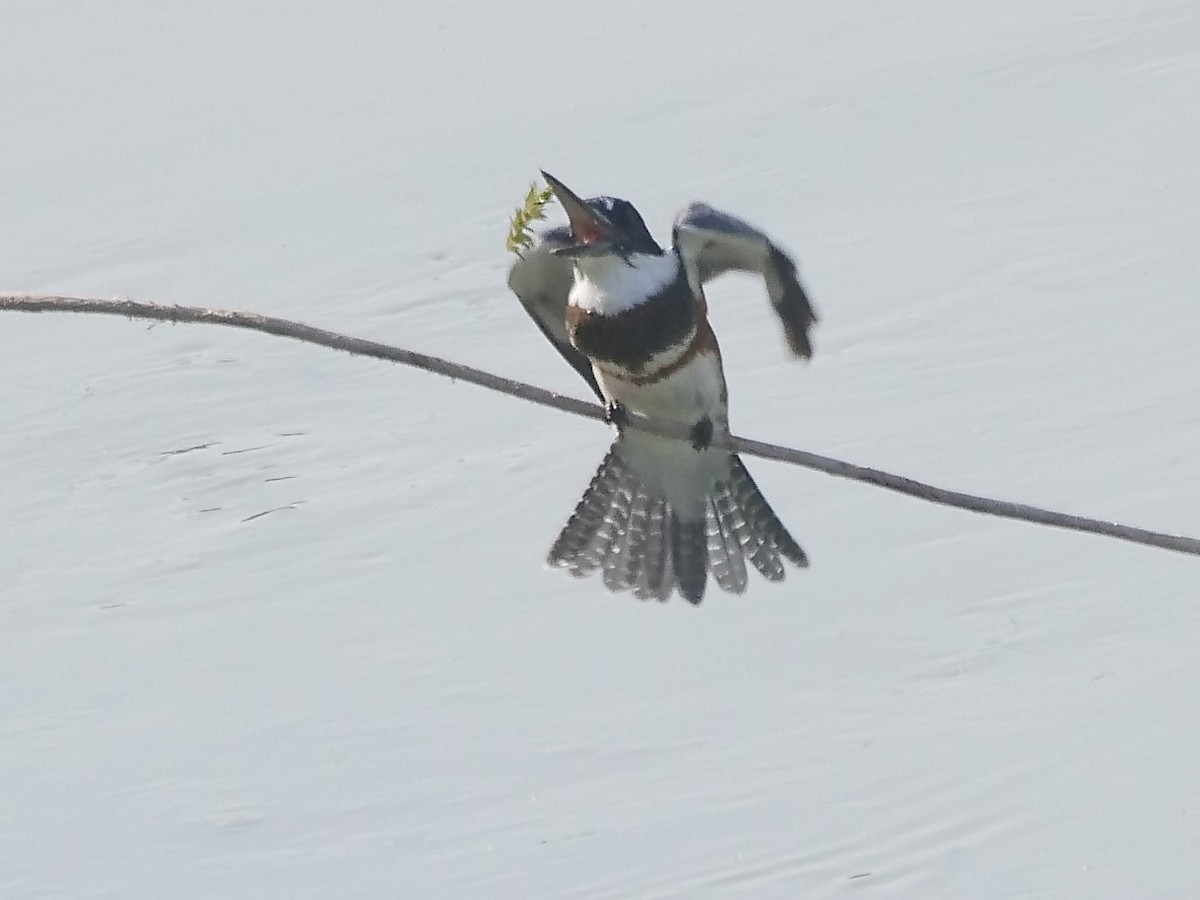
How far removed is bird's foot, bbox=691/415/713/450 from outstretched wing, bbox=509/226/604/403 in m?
0.28

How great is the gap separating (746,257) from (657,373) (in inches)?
8.1

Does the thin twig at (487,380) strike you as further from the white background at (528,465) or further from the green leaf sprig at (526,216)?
the white background at (528,465)

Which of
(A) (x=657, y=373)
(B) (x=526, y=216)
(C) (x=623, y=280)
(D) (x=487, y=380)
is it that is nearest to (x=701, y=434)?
(A) (x=657, y=373)

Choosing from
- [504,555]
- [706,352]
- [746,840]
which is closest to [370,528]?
[504,555]

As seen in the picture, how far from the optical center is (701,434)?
3121mm

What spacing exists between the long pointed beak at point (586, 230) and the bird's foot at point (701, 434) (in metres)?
0.28

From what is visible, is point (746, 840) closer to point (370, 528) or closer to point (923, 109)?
point (370, 528)

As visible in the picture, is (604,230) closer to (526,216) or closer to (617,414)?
(617,414)

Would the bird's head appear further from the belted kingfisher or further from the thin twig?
the thin twig

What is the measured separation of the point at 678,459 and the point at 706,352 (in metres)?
0.24

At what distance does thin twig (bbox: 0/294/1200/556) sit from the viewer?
6.96 feet

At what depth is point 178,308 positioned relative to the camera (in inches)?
83.8

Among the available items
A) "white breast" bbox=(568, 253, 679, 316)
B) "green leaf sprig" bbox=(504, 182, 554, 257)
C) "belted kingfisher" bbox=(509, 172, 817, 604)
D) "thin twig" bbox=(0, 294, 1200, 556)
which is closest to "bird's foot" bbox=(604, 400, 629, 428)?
"belted kingfisher" bbox=(509, 172, 817, 604)

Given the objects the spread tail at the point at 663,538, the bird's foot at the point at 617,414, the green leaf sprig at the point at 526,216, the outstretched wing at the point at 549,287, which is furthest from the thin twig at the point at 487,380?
the spread tail at the point at 663,538
